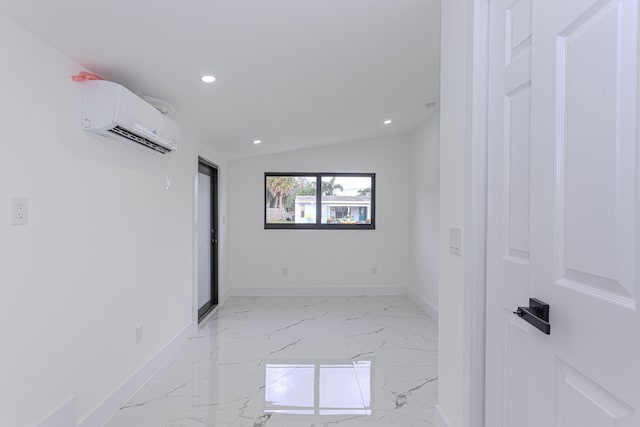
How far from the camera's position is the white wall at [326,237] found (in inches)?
218

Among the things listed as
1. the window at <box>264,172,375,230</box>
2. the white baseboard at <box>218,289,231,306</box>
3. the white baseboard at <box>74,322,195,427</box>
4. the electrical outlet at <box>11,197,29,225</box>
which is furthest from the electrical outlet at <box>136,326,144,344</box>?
the window at <box>264,172,375,230</box>

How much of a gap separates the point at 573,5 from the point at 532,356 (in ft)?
3.28

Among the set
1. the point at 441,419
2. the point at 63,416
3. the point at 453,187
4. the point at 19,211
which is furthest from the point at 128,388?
the point at 453,187

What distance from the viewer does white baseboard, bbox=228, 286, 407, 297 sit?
18.1ft

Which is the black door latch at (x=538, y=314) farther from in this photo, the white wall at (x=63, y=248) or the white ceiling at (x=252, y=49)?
the white wall at (x=63, y=248)

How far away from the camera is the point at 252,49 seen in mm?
2000

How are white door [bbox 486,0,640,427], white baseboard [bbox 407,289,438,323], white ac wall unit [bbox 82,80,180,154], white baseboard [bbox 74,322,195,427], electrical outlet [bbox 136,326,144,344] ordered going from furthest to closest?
white baseboard [bbox 407,289,438,323] → electrical outlet [bbox 136,326,144,344] → white baseboard [bbox 74,322,195,427] → white ac wall unit [bbox 82,80,180,154] → white door [bbox 486,0,640,427]

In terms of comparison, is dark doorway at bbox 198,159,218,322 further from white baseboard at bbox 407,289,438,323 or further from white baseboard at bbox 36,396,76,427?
white baseboard at bbox 407,289,438,323

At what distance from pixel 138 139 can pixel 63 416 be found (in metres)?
1.61

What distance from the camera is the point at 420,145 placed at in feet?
16.1

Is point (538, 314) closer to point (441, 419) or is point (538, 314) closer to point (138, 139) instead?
point (441, 419)

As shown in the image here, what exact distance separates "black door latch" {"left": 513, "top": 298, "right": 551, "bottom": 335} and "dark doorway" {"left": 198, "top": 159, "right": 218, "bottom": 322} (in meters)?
3.81

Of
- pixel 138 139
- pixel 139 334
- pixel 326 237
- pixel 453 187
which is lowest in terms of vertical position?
pixel 139 334

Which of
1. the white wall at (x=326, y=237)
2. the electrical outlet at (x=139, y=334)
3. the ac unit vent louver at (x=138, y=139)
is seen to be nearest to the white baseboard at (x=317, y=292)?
the white wall at (x=326, y=237)
